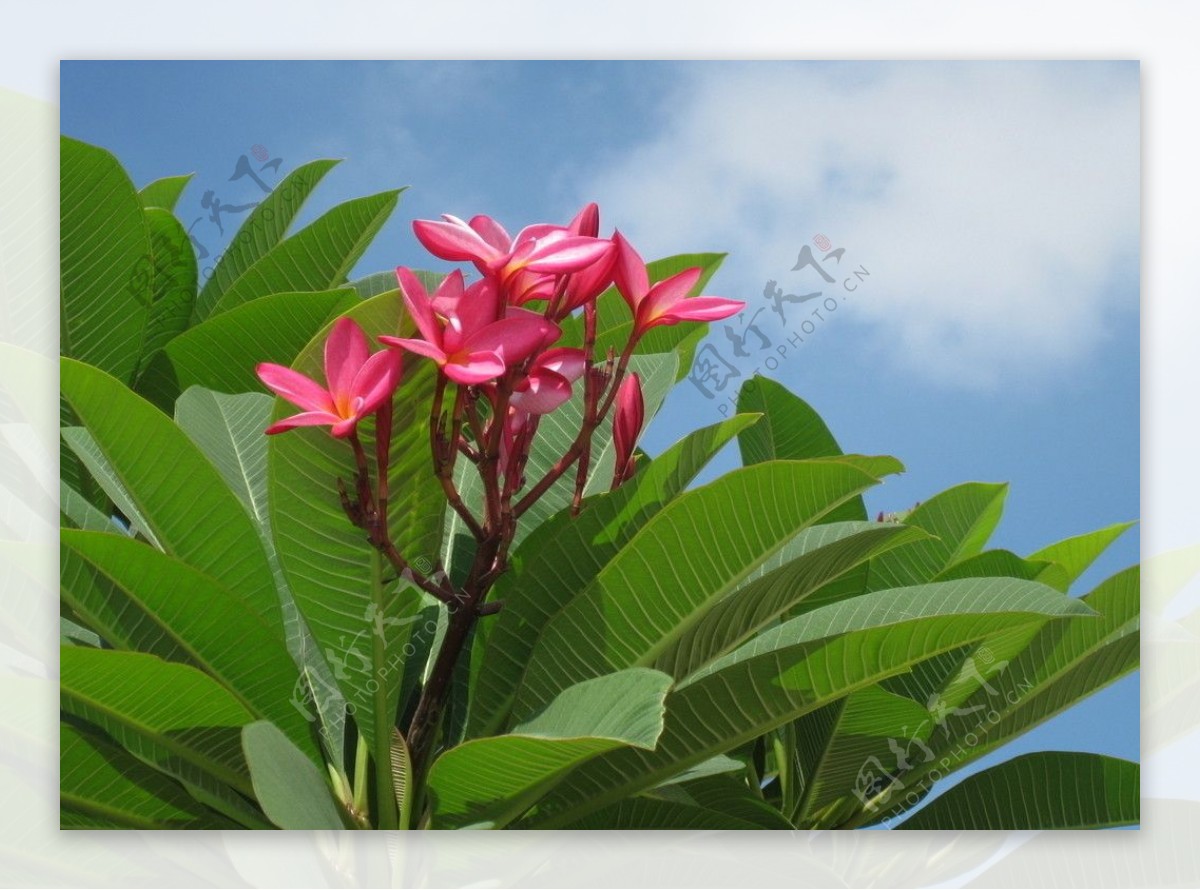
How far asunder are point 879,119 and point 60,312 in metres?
0.92

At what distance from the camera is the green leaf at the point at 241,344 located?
1.24m

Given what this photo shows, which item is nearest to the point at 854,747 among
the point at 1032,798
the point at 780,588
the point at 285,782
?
the point at 1032,798

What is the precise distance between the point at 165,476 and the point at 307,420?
0.18m

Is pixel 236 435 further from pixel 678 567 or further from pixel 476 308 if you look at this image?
pixel 678 567

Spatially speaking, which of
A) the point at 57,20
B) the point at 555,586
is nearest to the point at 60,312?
the point at 57,20

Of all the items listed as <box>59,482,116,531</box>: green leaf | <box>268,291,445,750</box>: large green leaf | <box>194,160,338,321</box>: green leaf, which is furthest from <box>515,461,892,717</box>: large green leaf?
<box>194,160,338,321</box>: green leaf

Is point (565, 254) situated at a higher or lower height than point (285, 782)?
higher

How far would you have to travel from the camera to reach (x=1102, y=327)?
4.63 feet

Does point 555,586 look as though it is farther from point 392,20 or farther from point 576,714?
point 392,20

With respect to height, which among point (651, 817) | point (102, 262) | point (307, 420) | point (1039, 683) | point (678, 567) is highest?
point (102, 262)

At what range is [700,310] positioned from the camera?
3.70ft

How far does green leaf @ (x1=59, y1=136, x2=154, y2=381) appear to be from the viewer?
1.35 metres

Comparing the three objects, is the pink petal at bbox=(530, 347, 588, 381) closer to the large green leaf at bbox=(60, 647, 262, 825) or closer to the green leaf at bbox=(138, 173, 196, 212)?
the large green leaf at bbox=(60, 647, 262, 825)

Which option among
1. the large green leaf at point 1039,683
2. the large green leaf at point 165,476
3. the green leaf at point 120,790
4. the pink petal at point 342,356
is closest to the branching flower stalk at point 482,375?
the pink petal at point 342,356
